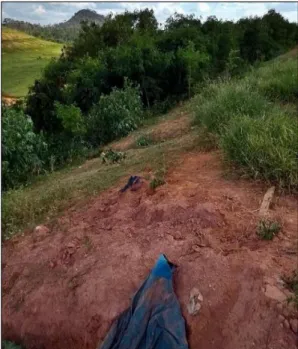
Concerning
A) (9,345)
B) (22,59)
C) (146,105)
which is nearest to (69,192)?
(9,345)

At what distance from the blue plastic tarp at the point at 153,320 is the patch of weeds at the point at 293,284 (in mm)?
588

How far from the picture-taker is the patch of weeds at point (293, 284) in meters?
2.25

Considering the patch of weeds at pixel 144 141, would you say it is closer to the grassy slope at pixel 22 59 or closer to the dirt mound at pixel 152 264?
the dirt mound at pixel 152 264

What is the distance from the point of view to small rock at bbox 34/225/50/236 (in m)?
3.46

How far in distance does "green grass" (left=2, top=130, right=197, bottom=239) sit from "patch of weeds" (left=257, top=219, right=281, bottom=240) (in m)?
1.37

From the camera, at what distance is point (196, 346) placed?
2.29 meters

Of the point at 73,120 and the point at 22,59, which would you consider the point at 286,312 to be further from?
the point at 22,59

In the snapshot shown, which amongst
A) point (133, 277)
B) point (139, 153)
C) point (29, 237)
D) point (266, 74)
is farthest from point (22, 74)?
point (133, 277)

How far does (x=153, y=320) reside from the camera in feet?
7.77

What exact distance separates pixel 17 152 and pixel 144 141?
5.64 ft

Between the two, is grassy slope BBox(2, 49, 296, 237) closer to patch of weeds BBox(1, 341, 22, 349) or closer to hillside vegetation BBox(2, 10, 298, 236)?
hillside vegetation BBox(2, 10, 298, 236)

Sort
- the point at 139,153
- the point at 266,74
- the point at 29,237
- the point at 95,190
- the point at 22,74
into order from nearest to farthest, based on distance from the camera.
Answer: the point at 29,237 < the point at 95,190 < the point at 139,153 < the point at 266,74 < the point at 22,74

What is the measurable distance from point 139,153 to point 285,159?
2141mm

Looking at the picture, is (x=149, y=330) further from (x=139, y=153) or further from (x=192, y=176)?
(x=139, y=153)
